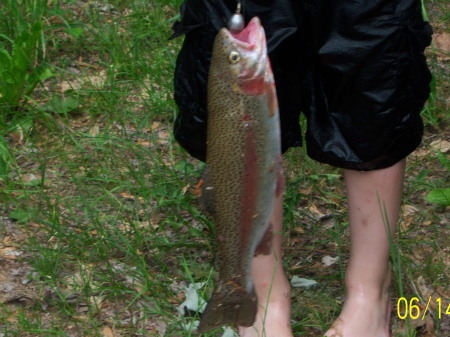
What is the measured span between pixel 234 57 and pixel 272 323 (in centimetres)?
123

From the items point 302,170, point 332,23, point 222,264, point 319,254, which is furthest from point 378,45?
point 302,170

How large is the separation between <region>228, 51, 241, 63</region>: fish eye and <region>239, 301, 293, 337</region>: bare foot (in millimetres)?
1187

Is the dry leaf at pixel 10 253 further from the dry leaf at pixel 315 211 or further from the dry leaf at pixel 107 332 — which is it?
the dry leaf at pixel 315 211

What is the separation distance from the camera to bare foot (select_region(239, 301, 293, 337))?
2717mm

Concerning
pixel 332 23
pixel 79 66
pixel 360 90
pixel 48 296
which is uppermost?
pixel 332 23

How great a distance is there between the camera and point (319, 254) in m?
3.26

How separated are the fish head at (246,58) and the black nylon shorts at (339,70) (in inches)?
15.1

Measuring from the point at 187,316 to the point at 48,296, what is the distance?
58cm

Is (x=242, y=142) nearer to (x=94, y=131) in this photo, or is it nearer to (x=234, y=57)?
(x=234, y=57)

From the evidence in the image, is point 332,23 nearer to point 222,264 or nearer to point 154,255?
point 222,264

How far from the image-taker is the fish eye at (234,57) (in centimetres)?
177

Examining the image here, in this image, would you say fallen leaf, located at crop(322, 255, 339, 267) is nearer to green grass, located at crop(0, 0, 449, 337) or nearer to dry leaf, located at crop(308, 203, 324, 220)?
green grass, located at crop(0, 0, 449, 337)

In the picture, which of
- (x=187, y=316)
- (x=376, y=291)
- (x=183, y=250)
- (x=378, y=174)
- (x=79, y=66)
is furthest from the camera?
(x=79, y=66)
